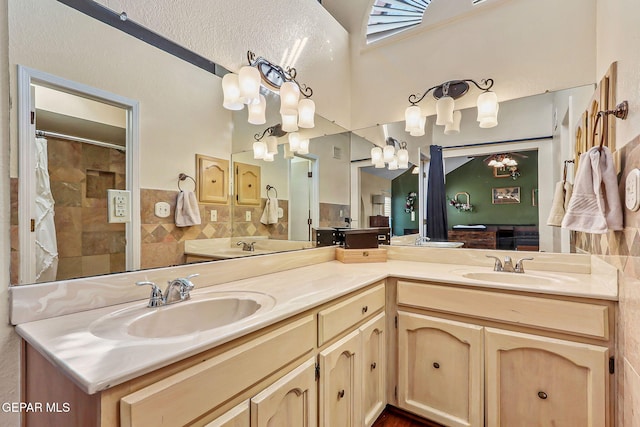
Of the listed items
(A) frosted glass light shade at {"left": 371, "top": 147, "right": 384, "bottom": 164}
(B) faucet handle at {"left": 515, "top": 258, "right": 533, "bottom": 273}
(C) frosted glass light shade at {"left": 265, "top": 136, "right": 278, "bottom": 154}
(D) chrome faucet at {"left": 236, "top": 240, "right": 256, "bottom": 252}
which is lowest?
(B) faucet handle at {"left": 515, "top": 258, "right": 533, "bottom": 273}

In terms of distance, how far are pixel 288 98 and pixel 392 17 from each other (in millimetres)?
1282

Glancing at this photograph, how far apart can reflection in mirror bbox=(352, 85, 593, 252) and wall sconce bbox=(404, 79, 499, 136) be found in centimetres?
6

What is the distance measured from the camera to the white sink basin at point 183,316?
86cm

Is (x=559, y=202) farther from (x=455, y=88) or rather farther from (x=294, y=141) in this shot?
(x=294, y=141)

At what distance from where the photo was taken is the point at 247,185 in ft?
5.35

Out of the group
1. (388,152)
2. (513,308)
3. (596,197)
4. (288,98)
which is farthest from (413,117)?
(513,308)

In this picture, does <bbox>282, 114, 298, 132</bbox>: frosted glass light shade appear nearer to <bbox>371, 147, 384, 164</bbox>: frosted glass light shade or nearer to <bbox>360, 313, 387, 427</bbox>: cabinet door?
<bbox>371, 147, 384, 164</bbox>: frosted glass light shade

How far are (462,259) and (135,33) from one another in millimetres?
2046

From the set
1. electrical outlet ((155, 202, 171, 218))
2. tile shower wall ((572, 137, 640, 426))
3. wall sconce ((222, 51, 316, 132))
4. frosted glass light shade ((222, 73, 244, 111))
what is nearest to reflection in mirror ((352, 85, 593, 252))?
tile shower wall ((572, 137, 640, 426))

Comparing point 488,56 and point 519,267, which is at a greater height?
point 488,56

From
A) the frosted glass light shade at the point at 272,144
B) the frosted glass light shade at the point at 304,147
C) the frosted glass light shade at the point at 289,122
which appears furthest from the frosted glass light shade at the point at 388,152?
the frosted glass light shade at the point at 272,144

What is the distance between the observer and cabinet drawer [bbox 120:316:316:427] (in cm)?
62

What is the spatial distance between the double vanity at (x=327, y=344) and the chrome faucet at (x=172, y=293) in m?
0.03

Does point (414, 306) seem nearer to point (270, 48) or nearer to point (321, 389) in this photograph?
point (321, 389)
